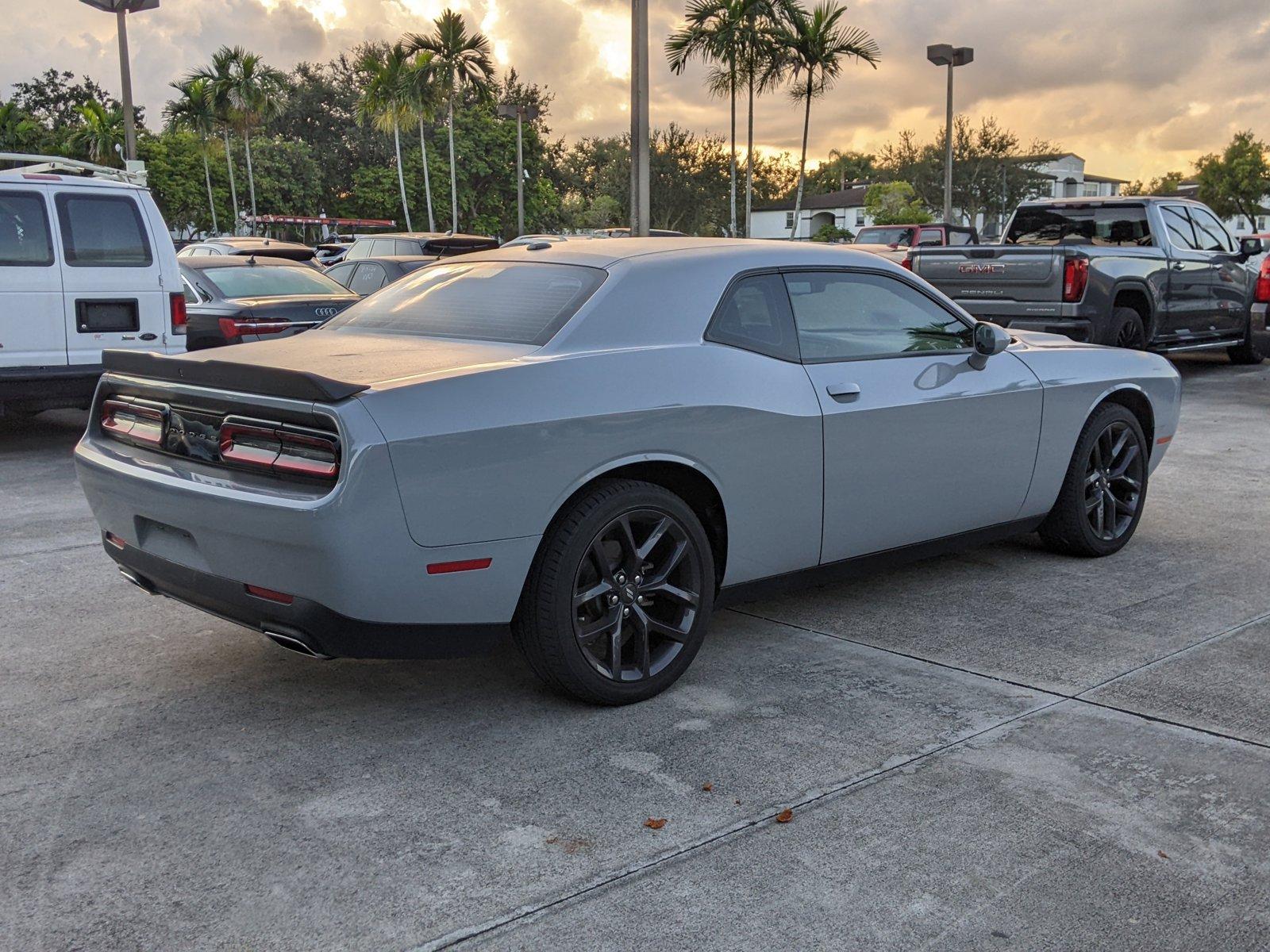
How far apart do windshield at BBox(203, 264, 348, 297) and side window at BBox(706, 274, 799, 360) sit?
763cm

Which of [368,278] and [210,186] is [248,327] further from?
[210,186]

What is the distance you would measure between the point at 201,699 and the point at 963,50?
29672mm

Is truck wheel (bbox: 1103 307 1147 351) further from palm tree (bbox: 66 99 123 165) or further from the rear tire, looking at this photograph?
palm tree (bbox: 66 99 123 165)

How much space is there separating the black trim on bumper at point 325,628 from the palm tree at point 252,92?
54184 mm

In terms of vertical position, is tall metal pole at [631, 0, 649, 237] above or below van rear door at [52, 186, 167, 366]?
above

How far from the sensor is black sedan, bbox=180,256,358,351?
1069 cm

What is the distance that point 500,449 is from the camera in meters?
3.65

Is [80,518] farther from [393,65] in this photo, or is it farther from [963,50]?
[393,65]

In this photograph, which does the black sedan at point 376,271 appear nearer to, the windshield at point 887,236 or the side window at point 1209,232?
the side window at point 1209,232

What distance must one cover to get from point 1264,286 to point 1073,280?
1932 millimetres

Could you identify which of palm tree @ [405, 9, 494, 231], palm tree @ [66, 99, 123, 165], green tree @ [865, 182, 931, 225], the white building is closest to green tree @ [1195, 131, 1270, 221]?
the white building

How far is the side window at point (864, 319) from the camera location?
477 cm

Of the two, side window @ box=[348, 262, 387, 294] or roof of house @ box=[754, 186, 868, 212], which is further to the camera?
roof of house @ box=[754, 186, 868, 212]

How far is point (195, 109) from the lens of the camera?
55562 millimetres
